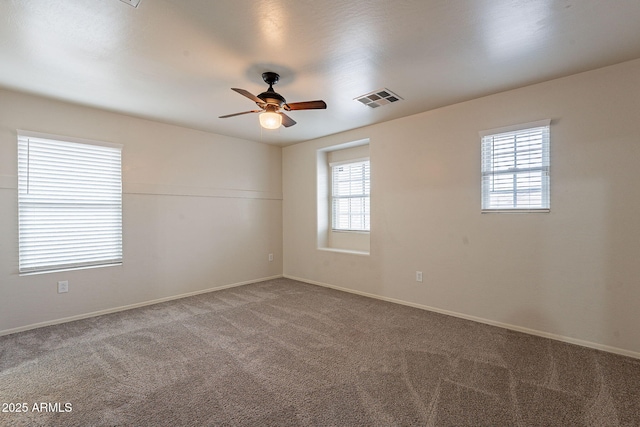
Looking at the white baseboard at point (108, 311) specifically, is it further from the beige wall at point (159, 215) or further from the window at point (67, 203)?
the window at point (67, 203)

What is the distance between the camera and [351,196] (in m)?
5.31

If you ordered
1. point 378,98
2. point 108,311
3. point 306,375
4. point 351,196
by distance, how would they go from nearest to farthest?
point 306,375, point 378,98, point 108,311, point 351,196

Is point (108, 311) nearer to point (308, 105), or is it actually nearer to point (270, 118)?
point (270, 118)

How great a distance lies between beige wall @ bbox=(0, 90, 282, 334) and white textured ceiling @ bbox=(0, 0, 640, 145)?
55cm

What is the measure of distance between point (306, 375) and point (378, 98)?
116 inches

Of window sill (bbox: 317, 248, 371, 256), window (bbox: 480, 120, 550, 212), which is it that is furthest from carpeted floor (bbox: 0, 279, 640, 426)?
window (bbox: 480, 120, 550, 212)

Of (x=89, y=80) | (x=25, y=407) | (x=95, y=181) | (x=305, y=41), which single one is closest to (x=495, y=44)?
(x=305, y=41)

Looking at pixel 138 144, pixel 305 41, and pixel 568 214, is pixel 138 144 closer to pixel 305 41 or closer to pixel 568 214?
pixel 305 41

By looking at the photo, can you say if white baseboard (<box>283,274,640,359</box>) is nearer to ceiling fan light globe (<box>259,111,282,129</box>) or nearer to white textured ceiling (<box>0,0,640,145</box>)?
white textured ceiling (<box>0,0,640,145</box>)

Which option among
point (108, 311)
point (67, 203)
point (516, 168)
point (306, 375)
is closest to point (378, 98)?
point (516, 168)

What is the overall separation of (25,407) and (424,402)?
2655 mm

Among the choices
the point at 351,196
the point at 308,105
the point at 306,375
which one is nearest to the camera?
the point at 306,375

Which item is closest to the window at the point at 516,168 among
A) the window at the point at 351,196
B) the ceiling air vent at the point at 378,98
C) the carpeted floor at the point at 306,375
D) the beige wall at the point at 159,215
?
the ceiling air vent at the point at 378,98

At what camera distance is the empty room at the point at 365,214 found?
2.04m
